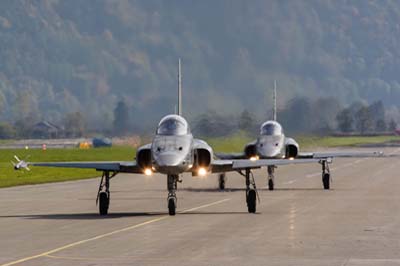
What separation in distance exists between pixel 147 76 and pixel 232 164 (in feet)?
301

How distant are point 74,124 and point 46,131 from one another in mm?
21597

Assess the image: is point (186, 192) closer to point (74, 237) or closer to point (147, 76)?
point (74, 237)

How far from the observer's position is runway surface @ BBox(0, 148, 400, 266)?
2380 centimetres

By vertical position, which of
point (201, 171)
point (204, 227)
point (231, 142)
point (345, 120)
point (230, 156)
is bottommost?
point (204, 227)

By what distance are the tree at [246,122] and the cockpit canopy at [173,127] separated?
33.6 meters

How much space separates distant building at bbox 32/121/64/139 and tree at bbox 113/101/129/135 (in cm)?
4877

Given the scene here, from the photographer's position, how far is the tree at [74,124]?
9288 cm

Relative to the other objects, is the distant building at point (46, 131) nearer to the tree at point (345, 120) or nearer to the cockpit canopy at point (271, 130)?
the tree at point (345, 120)

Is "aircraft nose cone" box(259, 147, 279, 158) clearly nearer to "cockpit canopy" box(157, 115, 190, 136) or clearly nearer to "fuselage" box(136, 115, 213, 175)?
"fuselage" box(136, 115, 213, 175)

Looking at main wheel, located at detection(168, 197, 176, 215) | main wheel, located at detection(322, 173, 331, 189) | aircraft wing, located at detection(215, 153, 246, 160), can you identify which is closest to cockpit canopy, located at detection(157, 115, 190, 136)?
main wheel, located at detection(168, 197, 176, 215)

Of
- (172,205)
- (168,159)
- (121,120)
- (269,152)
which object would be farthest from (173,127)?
(121,120)

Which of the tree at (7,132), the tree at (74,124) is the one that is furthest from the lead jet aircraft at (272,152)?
the tree at (7,132)

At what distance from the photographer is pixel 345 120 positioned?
96562 millimetres

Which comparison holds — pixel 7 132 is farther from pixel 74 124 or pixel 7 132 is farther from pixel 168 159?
pixel 168 159
